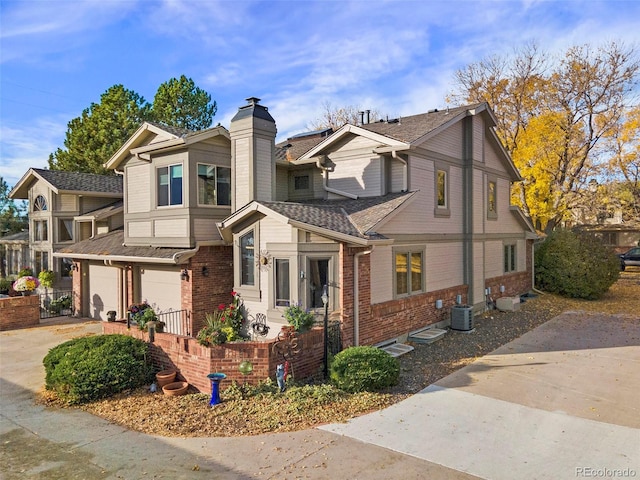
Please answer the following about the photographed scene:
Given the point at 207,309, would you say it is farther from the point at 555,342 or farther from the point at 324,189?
the point at 555,342

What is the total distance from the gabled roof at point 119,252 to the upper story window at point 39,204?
5494 mm

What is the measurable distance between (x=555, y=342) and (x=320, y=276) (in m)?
7.39

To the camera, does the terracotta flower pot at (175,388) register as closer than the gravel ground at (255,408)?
No

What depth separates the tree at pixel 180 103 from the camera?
108 ft

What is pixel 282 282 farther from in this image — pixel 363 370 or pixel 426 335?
pixel 426 335

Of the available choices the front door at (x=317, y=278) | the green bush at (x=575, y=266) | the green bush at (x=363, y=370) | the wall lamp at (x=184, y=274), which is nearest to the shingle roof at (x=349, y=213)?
the front door at (x=317, y=278)

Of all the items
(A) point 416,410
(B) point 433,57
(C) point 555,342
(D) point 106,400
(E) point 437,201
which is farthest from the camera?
(B) point 433,57

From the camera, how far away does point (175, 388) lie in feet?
28.9

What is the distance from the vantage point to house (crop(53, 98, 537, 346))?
10945 mm

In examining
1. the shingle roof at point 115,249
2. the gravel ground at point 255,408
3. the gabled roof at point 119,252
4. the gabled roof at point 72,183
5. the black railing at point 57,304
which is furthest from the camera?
the gabled roof at point 72,183

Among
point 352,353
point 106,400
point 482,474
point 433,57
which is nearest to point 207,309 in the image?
point 106,400

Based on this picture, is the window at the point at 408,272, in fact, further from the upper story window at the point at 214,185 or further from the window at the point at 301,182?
the upper story window at the point at 214,185

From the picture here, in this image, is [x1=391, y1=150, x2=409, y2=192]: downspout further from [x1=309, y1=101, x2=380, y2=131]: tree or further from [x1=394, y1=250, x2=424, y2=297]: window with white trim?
Answer: [x1=309, y1=101, x2=380, y2=131]: tree

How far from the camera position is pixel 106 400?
8625mm
